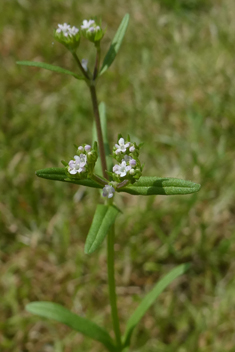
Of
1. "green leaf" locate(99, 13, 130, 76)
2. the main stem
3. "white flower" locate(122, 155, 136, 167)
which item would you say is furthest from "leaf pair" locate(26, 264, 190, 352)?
"green leaf" locate(99, 13, 130, 76)

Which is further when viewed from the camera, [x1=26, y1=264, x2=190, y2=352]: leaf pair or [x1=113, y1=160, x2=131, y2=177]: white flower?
[x1=26, y1=264, x2=190, y2=352]: leaf pair

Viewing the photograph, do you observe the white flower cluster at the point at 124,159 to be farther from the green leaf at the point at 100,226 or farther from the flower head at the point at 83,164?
the green leaf at the point at 100,226

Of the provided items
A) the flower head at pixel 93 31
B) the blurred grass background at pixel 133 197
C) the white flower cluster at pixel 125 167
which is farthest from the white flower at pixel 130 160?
the blurred grass background at pixel 133 197

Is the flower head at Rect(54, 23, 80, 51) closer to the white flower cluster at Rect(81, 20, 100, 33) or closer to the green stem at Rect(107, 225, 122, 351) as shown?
the white flower cluster at Rect(81, 20, 100, 33)

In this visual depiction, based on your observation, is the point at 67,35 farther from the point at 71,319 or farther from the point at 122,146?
the point at 71,319

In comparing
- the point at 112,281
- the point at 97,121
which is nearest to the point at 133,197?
the point at 112,281

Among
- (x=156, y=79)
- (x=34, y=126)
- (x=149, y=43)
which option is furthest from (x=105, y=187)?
(x=149, y=43)
